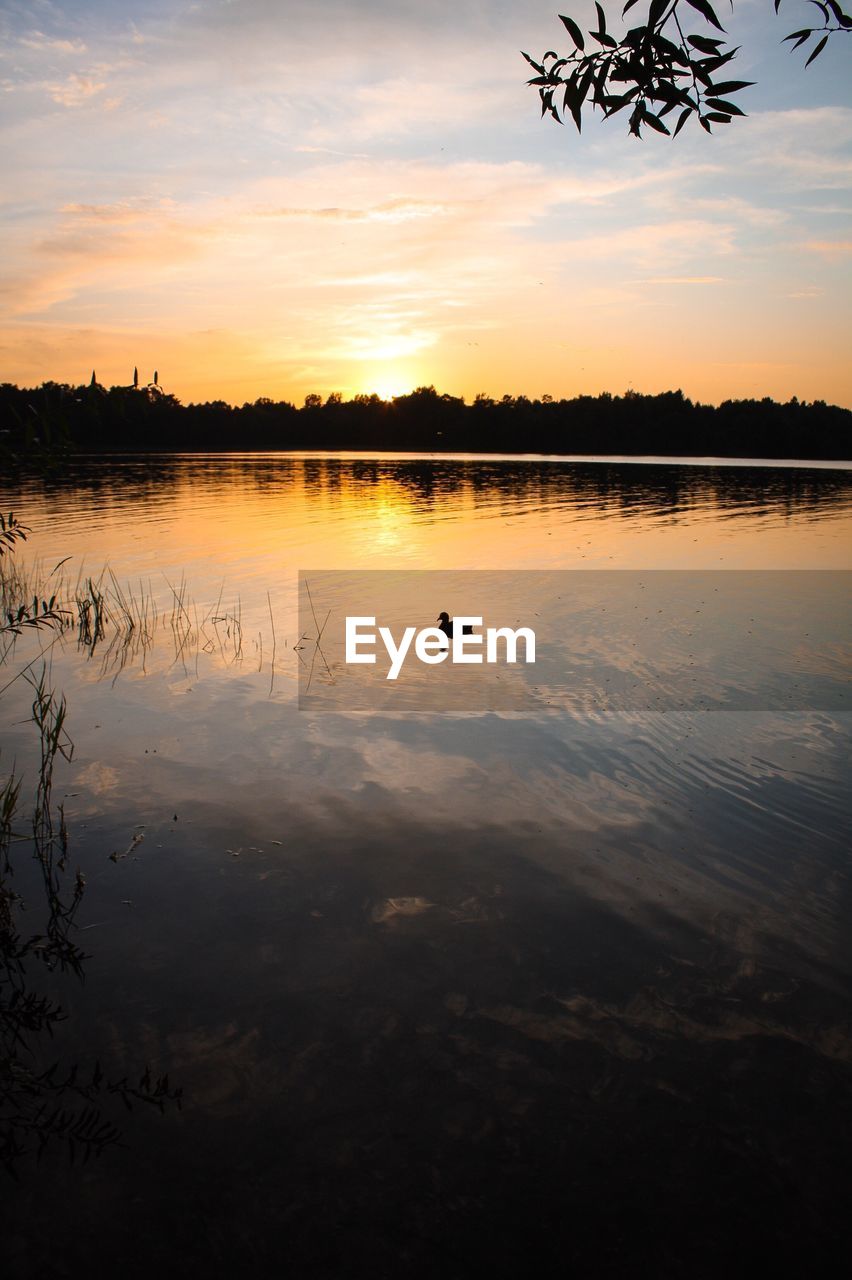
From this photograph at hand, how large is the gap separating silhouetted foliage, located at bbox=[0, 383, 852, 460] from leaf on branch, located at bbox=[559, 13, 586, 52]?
131129 millimetres

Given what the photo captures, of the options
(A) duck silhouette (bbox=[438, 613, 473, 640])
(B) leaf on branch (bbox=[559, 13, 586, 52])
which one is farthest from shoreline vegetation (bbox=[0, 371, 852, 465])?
(B) leaf on branch (bbox=[559, 13, 586, 52])

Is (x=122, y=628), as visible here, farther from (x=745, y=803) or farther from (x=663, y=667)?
(x=745, y=803)

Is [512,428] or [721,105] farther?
[512,428]

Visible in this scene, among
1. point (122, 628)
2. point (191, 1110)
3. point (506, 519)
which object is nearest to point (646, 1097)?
point (191, 1110)

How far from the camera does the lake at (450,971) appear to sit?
474 cm

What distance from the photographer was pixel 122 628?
19.4 m

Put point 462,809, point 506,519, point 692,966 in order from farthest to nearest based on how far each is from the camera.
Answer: point 506,519
point 462,809
point 692,966

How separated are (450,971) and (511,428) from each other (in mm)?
181009

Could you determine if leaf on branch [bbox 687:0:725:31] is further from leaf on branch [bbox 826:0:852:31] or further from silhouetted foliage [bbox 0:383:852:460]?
silhouetted foliage [bbox 0:383:852:460]

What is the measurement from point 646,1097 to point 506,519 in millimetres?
41428

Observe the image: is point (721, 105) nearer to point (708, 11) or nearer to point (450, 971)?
point (708, 11)

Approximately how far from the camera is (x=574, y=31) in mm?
5105

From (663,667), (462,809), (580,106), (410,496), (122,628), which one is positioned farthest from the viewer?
(410,496)

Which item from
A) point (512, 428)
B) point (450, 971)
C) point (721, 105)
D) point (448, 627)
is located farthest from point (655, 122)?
point (512, 428)
